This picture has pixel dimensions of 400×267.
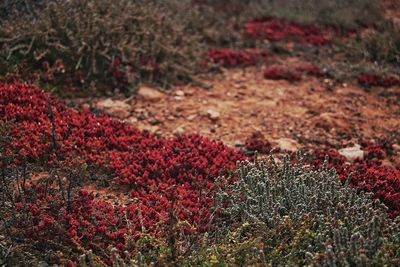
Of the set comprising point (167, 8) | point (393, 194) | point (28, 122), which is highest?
point (167, 8)

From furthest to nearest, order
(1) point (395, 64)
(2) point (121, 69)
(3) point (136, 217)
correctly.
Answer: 1. (1) point (395, 64)
2. (2) point (121, 69)
3. (3) point (136, 217)

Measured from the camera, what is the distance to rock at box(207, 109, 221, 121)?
24.6ft

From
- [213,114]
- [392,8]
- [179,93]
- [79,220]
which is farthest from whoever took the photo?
[392,8]

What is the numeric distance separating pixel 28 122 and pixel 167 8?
4.99 metres

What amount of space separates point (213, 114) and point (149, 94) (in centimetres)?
122

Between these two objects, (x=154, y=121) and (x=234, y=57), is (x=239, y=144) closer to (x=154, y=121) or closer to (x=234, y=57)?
(x=154, y=121)

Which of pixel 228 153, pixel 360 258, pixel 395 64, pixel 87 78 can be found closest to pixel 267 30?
pixel 395 64

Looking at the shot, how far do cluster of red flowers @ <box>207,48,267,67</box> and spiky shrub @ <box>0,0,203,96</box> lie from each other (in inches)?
32.8

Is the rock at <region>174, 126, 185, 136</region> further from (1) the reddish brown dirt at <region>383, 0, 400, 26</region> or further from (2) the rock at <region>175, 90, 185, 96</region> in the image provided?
(1) the reddish brown dirt at <region>383, 0, 400, 26</region>

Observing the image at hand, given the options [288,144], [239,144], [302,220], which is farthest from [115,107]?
[302,220]

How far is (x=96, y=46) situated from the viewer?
7.92 meters

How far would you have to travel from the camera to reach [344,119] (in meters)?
7.54

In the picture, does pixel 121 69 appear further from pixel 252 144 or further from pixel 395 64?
pixel 395 64

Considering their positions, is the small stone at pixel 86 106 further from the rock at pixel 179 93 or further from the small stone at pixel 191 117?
the rock at pixel 179 93
